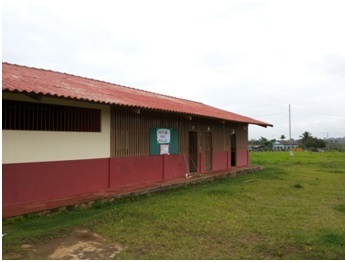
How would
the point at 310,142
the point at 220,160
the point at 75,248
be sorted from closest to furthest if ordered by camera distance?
1. the point at 75,248
2. the point at 220,160
3. the point at 310,142

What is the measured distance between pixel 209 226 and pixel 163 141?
582cm

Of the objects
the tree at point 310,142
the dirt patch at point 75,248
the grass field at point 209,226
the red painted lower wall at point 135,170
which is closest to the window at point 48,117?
the red painted lower wall at point 135,170

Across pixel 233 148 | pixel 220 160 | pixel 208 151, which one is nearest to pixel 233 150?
pixel 233 148

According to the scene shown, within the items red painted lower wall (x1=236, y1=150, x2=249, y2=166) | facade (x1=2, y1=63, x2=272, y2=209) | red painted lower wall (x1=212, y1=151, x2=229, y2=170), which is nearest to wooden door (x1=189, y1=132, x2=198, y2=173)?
facade (x1=2, y1=63, x2=272, y2=209)

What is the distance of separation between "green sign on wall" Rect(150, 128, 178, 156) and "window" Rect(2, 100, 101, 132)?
2.57m

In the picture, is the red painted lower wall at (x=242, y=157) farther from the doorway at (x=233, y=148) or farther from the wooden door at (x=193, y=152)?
the wooden door at (x=193, y=152)

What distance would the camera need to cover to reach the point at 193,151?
1396 cm

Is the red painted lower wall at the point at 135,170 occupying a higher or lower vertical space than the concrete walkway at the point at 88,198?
higher

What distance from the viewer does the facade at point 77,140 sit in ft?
24.3

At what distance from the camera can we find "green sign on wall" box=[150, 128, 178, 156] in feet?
37.8

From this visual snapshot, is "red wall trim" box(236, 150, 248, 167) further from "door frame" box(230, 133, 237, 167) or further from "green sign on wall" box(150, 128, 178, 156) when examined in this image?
"green sign on wall" box(150, 128, 178, 156)

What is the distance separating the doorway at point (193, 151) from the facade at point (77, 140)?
0.49 feet

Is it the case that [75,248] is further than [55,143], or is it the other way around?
[55,143]

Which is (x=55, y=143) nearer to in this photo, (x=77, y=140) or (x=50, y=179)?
(x=77, y=140)
